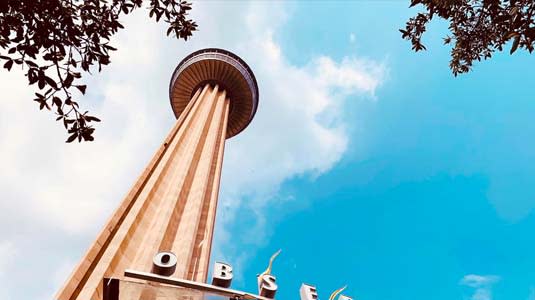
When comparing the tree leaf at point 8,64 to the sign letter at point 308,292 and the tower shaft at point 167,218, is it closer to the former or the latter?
the sign letter at point 308,292

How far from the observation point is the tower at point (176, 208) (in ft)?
34.4

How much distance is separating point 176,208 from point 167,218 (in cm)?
134

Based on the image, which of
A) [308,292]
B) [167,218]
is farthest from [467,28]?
[167,218]

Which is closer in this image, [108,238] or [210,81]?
[108,238]

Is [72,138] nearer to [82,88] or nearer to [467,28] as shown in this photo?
[82,88]

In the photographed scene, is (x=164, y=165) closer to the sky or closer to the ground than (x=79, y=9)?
closer to the sky

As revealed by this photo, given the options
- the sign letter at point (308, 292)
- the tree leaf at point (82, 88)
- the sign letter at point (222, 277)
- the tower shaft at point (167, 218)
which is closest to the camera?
the tree leaf at point (82, 88)

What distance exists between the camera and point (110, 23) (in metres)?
4.50

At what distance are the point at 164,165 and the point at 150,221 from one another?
12.5 ft

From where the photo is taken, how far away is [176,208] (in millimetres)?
15484

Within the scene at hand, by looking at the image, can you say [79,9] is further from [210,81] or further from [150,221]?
[210,81]

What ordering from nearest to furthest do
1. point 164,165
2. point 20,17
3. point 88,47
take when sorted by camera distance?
point 20,17, point 88,47, point 164,165

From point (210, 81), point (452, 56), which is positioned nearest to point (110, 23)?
point (452, 56)

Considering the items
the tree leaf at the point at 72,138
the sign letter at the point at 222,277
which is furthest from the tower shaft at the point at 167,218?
the tree leaf at the point at 72,138
